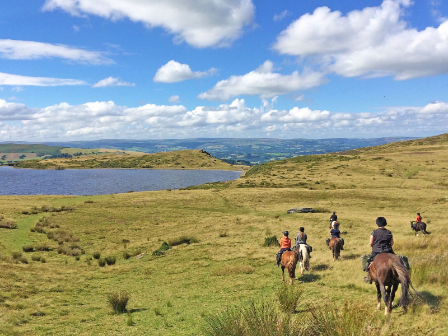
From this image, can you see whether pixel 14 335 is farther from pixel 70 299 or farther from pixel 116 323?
pixel 70 299

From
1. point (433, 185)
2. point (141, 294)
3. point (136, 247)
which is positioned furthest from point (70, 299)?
point (433, 185)

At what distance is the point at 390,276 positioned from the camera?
9.91 meters

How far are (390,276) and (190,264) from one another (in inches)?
648

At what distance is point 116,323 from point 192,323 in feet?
12.0

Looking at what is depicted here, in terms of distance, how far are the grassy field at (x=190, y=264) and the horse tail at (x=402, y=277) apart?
0.56m

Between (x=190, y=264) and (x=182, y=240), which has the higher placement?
(x=190, y=264)

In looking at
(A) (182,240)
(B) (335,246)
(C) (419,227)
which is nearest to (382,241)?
(B) (335,246)

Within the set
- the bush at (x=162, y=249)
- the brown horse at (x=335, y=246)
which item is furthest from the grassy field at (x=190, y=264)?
the bush at (x=162, y=249)

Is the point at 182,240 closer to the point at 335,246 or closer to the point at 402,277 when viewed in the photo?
the point at 335,246

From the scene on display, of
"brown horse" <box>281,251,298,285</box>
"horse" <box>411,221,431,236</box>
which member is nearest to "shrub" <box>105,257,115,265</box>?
"brown horse" <box>281,251,298,285</box>

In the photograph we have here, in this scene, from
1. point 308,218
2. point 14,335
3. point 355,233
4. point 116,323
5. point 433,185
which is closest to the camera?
point 14,335

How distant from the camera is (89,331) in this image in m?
12.5

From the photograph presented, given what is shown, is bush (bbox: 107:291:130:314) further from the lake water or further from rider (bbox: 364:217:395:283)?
the lake water

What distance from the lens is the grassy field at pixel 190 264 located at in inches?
492
